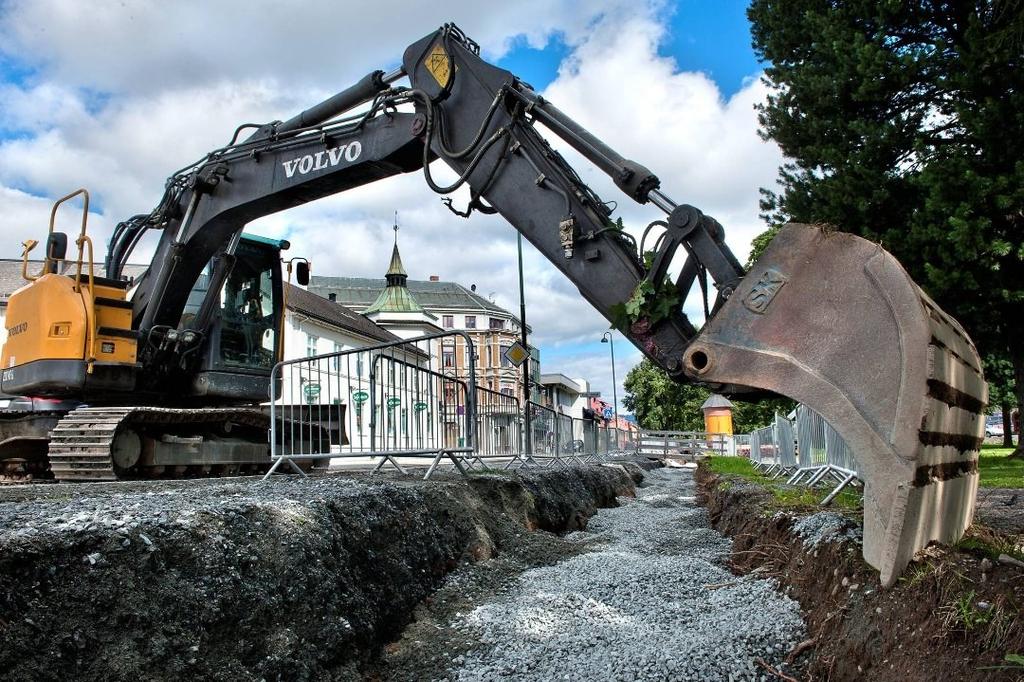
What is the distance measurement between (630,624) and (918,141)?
11.6 meters

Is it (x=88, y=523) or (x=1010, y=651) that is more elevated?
(x=88, y=523)

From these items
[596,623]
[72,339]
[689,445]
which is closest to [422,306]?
[689,445]

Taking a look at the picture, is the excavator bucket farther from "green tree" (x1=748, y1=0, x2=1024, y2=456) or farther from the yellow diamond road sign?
the yellow diamond road sign

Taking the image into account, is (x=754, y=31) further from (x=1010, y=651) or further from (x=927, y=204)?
(x=1010, y=651)

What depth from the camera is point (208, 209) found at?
7.94m

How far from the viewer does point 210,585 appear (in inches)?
103

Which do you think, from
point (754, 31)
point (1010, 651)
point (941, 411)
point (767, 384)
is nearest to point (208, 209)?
point (767, 384)

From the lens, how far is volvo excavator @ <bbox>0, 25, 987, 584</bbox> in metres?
2.78

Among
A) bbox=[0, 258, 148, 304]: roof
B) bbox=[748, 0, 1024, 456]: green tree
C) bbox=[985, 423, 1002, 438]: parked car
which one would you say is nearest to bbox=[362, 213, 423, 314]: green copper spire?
bbox=[0, 258, 148, 304]: roof

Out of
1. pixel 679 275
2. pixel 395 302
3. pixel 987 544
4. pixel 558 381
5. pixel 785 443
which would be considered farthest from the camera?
pixel 558 381

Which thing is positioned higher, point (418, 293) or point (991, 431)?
point (418, 293)

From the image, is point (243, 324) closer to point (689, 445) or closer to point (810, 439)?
point (810, 439)

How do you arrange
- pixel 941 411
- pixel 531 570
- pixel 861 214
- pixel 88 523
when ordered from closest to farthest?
pixel 88 523 < pixel 941 411 < pixel 531 570 < pixel 861 214

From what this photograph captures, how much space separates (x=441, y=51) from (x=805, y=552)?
14.1 ft
